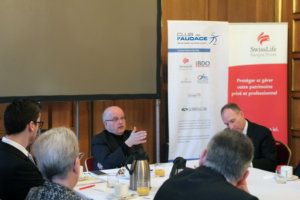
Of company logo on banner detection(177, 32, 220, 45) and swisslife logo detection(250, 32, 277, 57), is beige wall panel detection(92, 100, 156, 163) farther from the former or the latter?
swisslife logo detection(250, 32, 277, 57)

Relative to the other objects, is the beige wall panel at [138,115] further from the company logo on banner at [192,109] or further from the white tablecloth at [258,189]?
the white tablecloth at [258,189]

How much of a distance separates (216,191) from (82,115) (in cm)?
374

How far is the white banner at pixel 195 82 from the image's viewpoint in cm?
539

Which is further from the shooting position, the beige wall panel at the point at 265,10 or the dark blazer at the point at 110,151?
the beige wall panel at the point at 265,10

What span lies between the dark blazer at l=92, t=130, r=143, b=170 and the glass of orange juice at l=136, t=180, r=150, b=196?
0.92m

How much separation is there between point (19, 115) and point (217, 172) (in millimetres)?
1515

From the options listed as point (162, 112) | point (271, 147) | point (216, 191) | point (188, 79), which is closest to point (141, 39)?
point (188, 79)

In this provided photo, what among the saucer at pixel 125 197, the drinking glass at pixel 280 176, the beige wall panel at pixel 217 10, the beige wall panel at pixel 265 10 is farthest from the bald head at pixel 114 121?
the beige wall panel at pixel 265 10

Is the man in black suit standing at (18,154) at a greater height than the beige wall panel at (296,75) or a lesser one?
lesser

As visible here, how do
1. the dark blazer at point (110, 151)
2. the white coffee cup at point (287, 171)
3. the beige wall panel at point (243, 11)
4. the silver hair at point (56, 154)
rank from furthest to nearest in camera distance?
the beige wall panel at point (243, 11) → the dark blazer at point (110, 151) → the white coffee cup at point (287, 171) → the silver hair at point (56, 154)

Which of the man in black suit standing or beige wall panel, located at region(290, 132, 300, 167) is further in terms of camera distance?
beige wall panel, located at region(290, 132, 300, 167)

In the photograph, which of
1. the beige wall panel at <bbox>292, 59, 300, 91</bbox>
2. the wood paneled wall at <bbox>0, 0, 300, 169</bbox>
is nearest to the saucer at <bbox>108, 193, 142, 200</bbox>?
the wood paneled wall at <bbox>0, 0, 300, 169</bbox>

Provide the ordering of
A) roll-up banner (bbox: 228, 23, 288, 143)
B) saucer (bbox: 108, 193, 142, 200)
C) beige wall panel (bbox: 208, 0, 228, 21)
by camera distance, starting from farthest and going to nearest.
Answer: beige wall panel (bbox: 208, 0, 228, 21)
roll-up banner (bbox: 228, 23, 288, 143)
saucer (bbox: 108, 193, 142, 200)

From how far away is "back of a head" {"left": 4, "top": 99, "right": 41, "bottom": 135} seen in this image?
9.12ft
